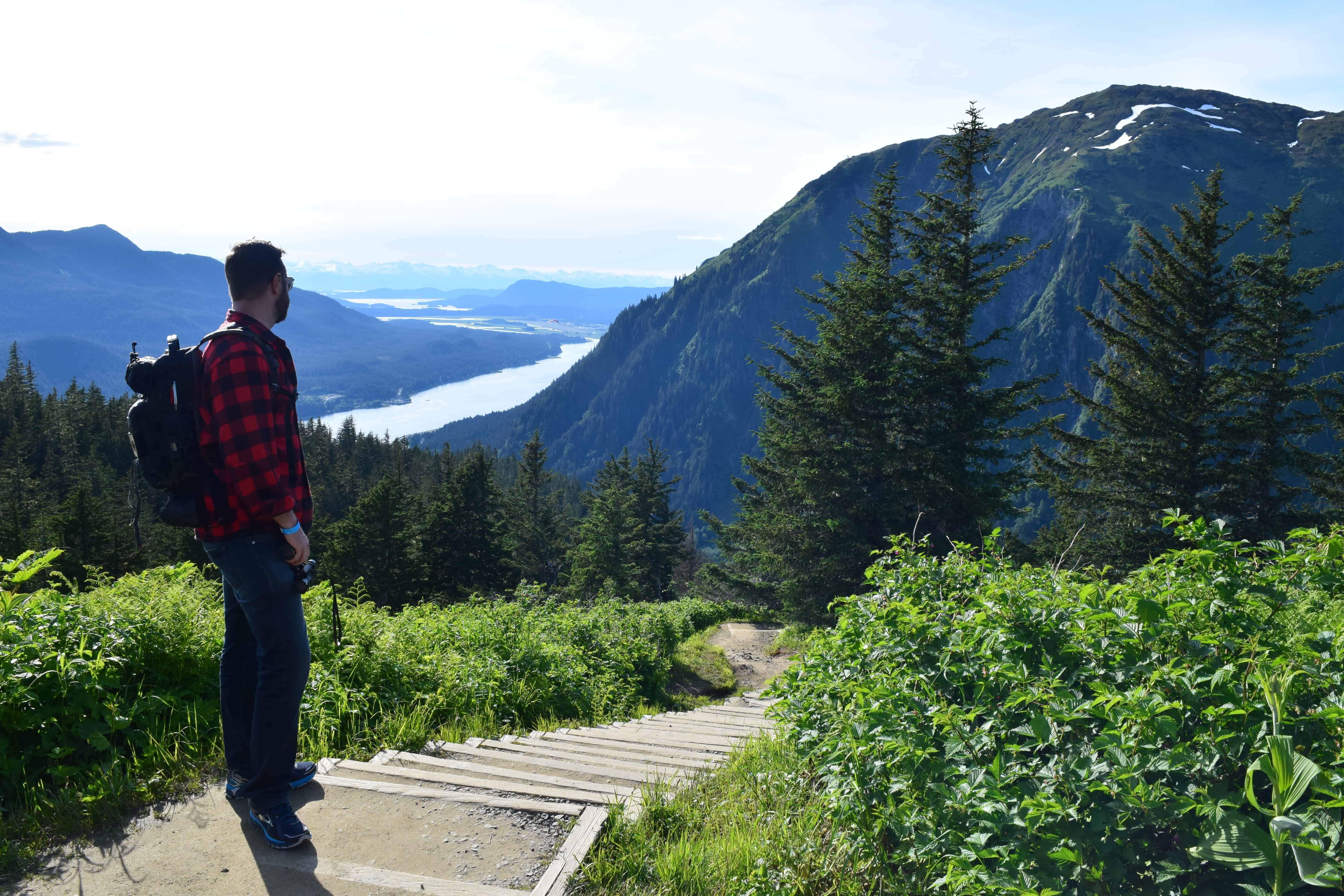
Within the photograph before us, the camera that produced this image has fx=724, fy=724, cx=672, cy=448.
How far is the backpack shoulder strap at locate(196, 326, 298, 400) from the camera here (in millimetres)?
3051

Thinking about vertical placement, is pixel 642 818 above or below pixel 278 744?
below

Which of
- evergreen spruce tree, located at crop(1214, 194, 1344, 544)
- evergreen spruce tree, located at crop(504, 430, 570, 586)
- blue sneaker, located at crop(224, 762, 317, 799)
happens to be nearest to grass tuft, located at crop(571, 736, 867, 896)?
blue sneaker, located at crop(224, 762, 317, 799)

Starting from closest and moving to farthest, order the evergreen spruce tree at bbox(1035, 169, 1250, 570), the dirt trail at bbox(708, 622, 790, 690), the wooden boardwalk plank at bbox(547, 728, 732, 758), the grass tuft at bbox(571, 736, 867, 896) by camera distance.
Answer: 1. the grass tuft at bbox(571, 736, 867, 896)
2. the wooden boardwalk plank at bbox(547, 728, 732, 758)
3. the dirt trail at bbox(708, 622, 790, 690)
4. the evergreen spruce tree at bbox(1035, 169, 1250, 570)

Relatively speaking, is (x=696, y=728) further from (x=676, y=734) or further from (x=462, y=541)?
(x=462, y=541)

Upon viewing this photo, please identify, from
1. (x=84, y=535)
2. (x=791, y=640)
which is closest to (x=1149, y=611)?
(x=791, y=640)

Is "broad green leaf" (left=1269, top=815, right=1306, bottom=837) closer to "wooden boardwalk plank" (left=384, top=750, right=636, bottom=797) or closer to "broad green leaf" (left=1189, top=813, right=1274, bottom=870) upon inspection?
"broad green leaf" (left=1189, top=813, right=1274, bottom=870)

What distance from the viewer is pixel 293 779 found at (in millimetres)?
3514

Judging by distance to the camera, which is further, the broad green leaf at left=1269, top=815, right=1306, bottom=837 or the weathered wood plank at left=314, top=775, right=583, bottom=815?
the weathered wood plank at left=314, top=775, right=583, bottom=815

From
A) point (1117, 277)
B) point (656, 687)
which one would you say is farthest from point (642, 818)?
point (1117, 277)

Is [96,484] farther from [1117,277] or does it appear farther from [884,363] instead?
[1117,277]

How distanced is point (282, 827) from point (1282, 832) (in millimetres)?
3488

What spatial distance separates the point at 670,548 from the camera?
124 ft

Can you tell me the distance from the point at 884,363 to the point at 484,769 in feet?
48.2

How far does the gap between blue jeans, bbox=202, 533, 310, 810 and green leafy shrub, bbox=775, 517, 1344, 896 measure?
240cm
